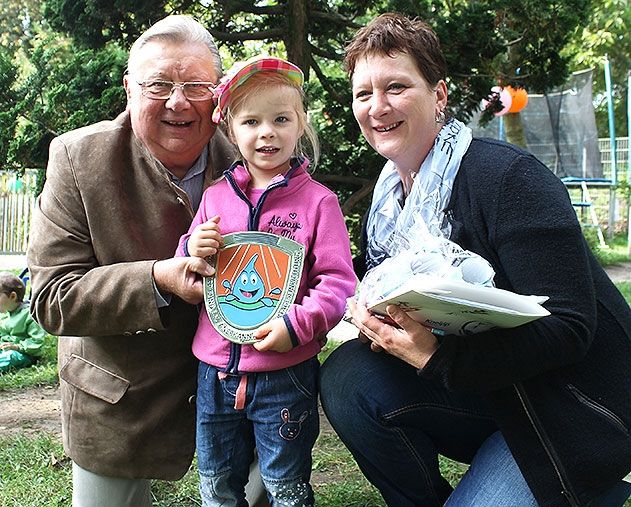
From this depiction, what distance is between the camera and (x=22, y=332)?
5652mm

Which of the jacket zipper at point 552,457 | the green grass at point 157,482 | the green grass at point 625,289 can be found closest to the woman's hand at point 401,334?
the jacket zipper at point 552,457

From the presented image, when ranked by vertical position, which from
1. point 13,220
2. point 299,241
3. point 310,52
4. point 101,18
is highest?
point 101,18

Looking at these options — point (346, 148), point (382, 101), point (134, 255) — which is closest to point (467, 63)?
point (346, 148)

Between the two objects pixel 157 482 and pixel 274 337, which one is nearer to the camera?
pixel 274 337

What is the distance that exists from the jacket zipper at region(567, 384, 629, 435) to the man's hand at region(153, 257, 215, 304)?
1.00 meters

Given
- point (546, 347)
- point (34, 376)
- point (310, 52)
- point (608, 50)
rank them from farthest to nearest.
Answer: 1. point (608, 50)
2. point (34, 376)
3. point (310, 52)
4. point (546, 347)

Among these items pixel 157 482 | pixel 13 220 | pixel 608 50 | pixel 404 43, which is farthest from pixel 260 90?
pixel 608 50

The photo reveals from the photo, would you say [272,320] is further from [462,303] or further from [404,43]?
[404,43]

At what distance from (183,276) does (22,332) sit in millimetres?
3922

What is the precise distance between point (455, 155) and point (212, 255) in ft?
2.38

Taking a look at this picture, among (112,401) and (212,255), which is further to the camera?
(112,401)

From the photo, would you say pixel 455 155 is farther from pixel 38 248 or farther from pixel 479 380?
pixel 38 248

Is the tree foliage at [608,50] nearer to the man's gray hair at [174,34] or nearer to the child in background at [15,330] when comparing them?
the child in background at [15,330]

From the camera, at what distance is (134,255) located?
7.77 ft
